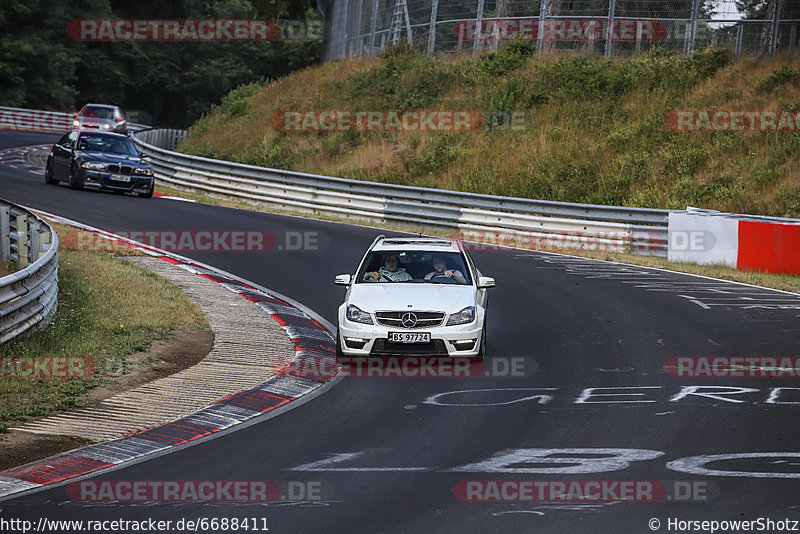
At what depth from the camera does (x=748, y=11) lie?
1323 inches

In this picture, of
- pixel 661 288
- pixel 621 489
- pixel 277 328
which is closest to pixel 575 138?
pixel 661 288

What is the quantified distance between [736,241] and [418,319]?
11.9 meters

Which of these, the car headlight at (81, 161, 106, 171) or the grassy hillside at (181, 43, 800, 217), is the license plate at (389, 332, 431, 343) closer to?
the grassy hillside at (181, 43, 800, 217)

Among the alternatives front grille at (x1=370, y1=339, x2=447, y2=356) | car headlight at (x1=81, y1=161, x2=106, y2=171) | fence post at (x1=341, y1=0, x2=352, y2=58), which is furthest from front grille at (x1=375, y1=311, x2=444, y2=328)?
fence post at (x1=341, y1=0, x2=352, y2=58)

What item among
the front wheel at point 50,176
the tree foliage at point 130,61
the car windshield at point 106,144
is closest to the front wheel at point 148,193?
the car windshield at point 106,144

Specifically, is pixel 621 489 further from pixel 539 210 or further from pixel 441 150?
pixel 441 150

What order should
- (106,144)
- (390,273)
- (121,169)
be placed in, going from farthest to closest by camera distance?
(106,144) < (121,169) < (390,273)

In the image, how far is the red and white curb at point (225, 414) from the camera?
27.6ft

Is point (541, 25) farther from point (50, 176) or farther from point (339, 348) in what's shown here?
point (339, 348)

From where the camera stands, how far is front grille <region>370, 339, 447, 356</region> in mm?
12578

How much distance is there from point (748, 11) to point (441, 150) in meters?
10.8

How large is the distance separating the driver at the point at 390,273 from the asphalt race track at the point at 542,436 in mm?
1589

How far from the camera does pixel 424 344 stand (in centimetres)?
1259

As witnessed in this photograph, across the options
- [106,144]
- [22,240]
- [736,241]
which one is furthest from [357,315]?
[106,144]
